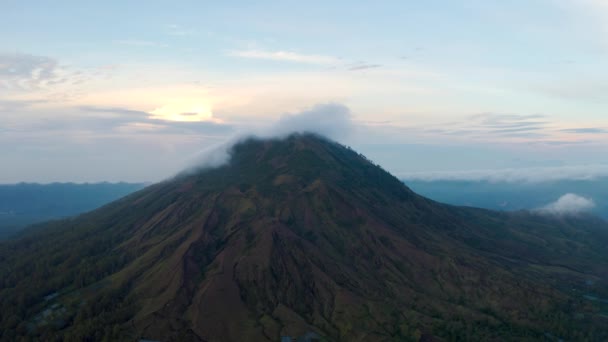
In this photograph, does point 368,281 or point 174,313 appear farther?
point 368,281

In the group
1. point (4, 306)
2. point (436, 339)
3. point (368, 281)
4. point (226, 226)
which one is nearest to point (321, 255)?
point (368, 281)

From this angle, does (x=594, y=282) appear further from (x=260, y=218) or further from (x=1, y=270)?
(x=1, y=270)

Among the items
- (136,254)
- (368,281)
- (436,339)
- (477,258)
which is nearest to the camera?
(436,339)

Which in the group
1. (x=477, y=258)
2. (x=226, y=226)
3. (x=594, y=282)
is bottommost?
(x=594, y=282)

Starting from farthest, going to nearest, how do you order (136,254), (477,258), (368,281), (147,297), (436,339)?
(477,258) < (136,254) < (368,281) < (147,297) < (436,339)

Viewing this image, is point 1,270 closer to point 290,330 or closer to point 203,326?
point 203,326

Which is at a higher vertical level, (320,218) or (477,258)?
(320,218)
